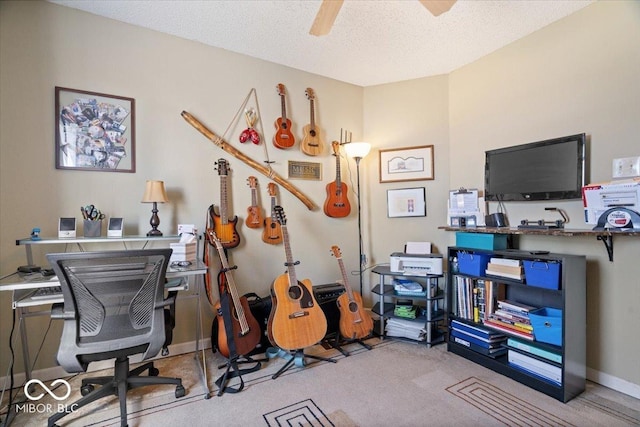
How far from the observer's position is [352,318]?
2.62 metres

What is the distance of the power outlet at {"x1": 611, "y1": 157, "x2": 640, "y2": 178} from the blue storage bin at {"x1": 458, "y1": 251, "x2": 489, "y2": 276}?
3.13 ft

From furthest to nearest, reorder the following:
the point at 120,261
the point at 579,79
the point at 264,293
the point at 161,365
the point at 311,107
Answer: the point at 311,107 → the point at 264,293 → the point at 161,365 → the point at 579,79 → the point at 120,261

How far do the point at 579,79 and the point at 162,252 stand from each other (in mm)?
3002

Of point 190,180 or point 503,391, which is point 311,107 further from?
point 503,391

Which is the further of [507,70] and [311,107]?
[311,107]

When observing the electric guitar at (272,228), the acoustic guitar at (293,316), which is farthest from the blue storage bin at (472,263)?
the electric guitar at (272,228)

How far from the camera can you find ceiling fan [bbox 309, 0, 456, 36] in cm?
168

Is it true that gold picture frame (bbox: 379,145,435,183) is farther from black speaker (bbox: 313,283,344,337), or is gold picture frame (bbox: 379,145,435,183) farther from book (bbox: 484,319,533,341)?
book (bbox: 484,319,533,341)

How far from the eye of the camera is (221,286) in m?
2.48

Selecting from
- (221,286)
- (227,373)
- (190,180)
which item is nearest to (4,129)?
(190,180)

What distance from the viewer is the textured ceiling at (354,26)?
85.4 inches

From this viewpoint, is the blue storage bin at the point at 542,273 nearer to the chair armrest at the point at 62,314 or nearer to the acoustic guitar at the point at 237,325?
the acoustic guitar at the point at 237,325

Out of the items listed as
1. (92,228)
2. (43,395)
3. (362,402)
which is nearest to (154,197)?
(92,228)

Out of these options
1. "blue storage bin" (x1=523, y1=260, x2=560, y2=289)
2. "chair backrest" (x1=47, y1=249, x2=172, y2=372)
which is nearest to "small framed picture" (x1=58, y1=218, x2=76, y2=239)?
"chair backrest" (x1=47, y1=249, x2=172, y2=372)
